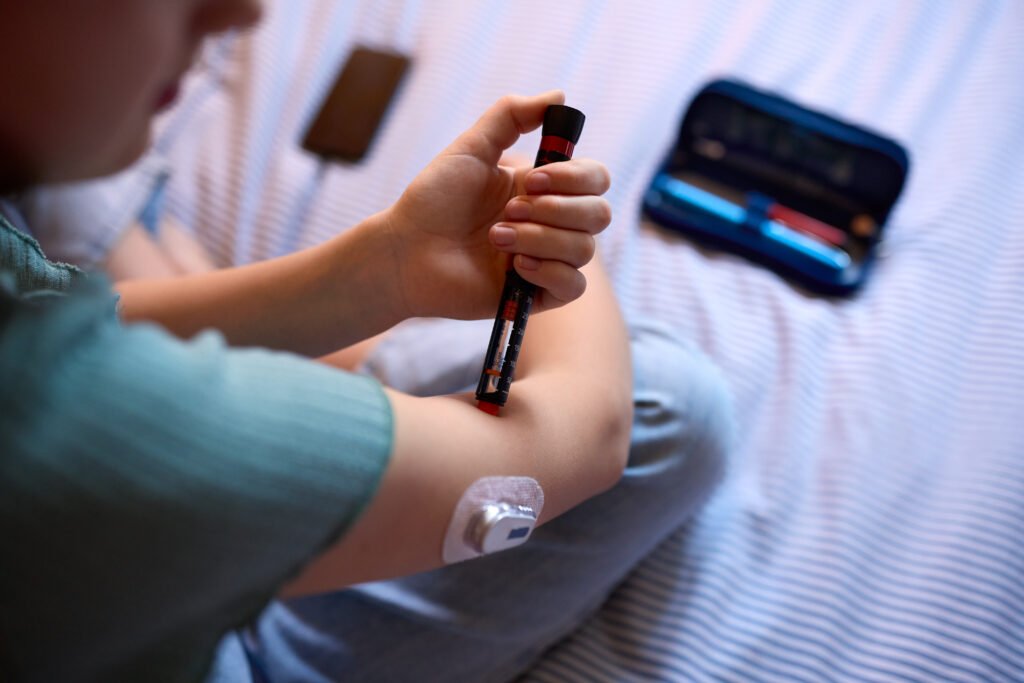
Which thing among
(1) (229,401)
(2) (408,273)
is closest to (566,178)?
(2) (408,273)

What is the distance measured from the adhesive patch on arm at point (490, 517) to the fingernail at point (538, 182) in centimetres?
19

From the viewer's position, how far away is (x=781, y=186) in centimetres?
88

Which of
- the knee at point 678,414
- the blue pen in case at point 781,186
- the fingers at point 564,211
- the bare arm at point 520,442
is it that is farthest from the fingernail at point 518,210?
the blue pen in case at point 781,186

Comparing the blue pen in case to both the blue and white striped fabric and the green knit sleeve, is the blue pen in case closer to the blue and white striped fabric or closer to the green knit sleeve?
the blue and white striped fabric

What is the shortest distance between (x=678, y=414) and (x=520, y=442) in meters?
0.23

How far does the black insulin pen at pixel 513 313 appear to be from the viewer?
475mm

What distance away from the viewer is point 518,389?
0.50 m

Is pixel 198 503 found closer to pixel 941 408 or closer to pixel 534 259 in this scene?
pixel 534 259

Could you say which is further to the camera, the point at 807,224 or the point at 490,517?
the point at 807,224

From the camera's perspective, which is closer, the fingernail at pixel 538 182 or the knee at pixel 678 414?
the fingernail at pixel 538 182

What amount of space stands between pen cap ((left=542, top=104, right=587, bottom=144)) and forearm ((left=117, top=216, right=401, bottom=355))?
0.54 ft

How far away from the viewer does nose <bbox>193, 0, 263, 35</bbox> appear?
537mm

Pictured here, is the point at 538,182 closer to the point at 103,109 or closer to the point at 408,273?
the point at 408,273

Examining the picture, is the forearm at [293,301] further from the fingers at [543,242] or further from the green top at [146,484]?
the green top at [146,484]
